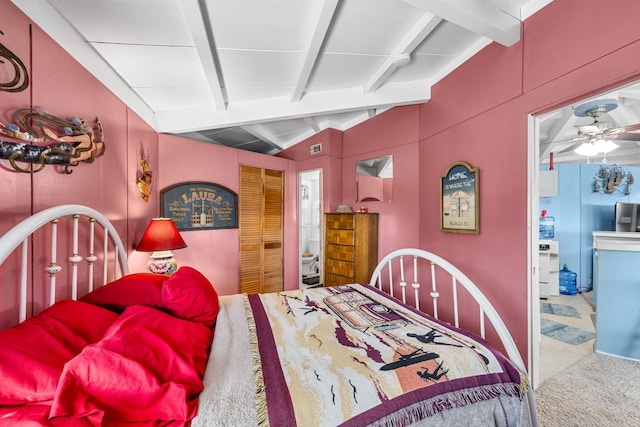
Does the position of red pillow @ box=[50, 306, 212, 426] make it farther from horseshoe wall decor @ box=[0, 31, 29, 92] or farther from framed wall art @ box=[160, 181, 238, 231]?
framed wall art @ box=[160, 181, 238, 231]

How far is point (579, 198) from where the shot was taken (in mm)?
4391

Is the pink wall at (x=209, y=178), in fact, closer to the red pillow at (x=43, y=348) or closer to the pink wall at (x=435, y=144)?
the pink wall at (x=435, y=144)

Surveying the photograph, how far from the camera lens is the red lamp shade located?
7.35ft

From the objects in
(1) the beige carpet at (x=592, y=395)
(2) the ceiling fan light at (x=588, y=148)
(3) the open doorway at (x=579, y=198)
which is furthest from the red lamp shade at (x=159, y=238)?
(2) the ceiling fan light at (x=588, y=148)

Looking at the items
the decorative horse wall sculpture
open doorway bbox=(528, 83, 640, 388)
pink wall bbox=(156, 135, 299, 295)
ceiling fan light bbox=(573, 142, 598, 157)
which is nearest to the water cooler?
open doorway bbox=(528, 83, 640, 388)

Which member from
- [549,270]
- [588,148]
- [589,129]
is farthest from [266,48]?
[549,270]

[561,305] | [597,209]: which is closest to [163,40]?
[561,305]

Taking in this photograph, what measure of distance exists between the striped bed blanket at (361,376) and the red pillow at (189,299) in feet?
0.43

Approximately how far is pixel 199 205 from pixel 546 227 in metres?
5.73

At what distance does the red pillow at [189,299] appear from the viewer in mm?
1380

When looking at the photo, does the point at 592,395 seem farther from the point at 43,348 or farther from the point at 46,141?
the point at 46,141

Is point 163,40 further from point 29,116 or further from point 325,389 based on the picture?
point 325,389

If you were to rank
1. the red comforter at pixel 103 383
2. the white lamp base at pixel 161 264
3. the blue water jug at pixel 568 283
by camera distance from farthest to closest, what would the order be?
the blue water jug at pixel 568 283 < the white lamp base at pixel 161 264 < the red comforter at pixel 103 383

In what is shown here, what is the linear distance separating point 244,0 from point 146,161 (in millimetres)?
1892
